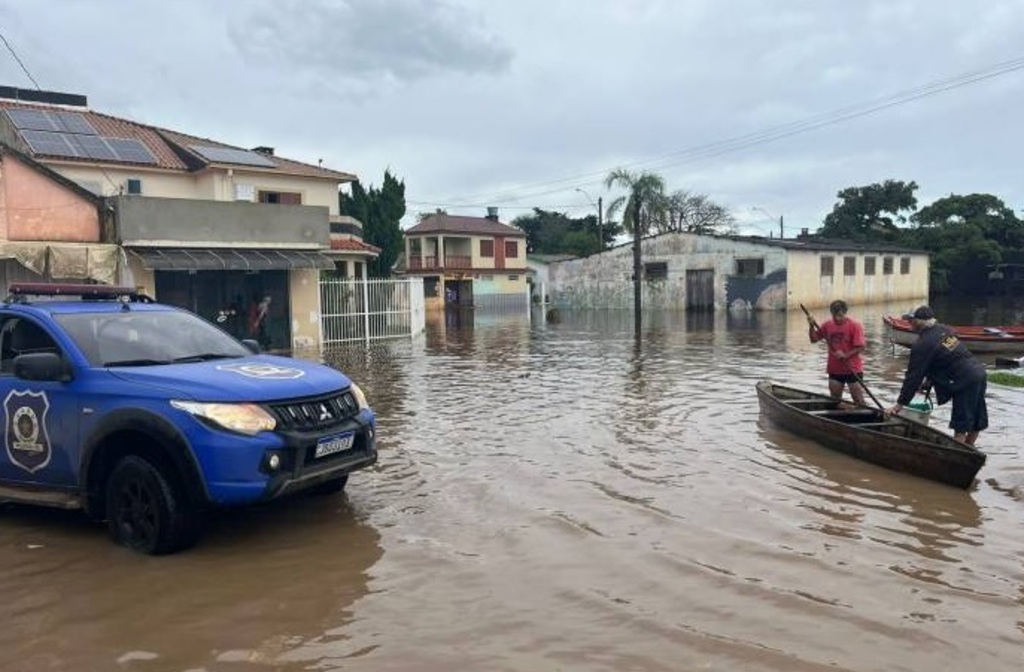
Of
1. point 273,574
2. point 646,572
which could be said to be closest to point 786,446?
point 646,572

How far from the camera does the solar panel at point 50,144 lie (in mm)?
23172

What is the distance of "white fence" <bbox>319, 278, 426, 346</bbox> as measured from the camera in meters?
23.7

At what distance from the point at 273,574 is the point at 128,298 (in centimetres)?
347

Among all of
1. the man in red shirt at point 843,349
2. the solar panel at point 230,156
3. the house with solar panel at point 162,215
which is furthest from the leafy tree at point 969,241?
the man in red shirt at point 843,349

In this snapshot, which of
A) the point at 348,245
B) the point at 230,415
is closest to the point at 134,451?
the point at 230,415

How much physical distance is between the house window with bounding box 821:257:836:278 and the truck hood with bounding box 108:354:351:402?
1793 inches

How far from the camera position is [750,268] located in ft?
150

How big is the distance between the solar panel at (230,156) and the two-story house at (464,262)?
2653cm

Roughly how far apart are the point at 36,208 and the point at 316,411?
14691 millimetres

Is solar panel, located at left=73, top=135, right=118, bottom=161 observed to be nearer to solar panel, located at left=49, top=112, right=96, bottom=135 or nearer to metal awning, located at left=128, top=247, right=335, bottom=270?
solar panel, located at left=49, top=112, right=96, bottom=135

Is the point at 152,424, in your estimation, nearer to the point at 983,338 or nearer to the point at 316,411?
the point at 316,411

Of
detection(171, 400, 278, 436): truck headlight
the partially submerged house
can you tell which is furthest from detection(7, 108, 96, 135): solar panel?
the partially submerged house

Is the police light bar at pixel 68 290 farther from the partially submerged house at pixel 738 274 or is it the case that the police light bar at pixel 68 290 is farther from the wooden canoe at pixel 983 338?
the partially submerged house at pixel 738 274

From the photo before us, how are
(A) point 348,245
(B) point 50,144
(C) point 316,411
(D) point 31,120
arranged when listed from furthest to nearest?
1. (A) point 348,245
2. (D) point 31,120
3. (B) point 50,144
4. (C) point 316,411
